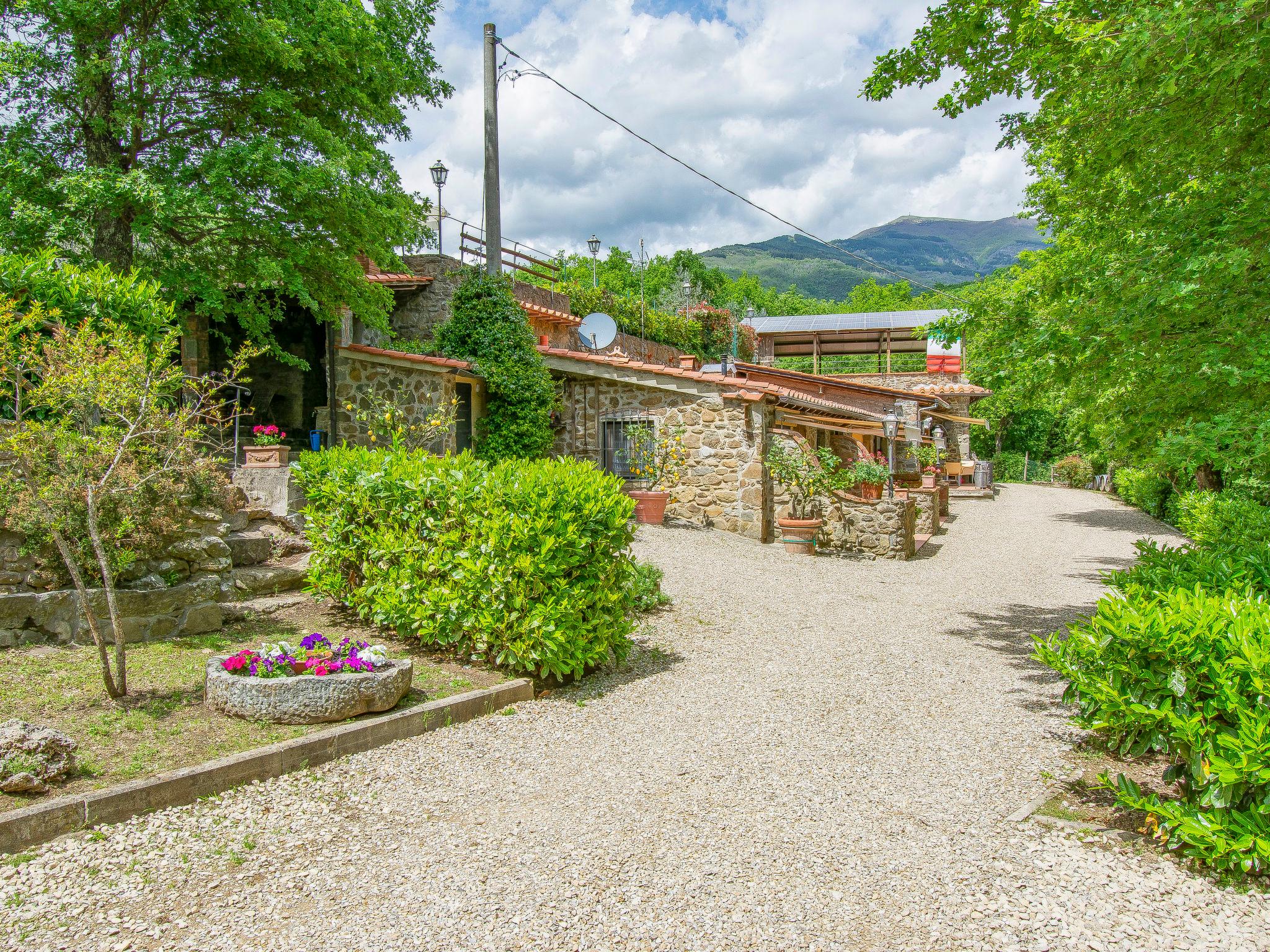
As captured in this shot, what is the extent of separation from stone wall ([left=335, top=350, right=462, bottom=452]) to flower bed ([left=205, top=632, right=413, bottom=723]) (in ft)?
30.5

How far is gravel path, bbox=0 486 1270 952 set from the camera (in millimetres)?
3062

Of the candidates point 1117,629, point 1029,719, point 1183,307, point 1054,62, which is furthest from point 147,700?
point 1054,62

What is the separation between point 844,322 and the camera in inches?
1347

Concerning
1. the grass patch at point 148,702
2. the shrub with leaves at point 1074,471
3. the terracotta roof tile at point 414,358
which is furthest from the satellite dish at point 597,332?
the shrub with leaves at point 1074,471

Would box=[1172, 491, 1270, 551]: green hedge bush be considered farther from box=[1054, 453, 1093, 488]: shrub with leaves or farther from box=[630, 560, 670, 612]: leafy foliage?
box=[1054, 453, 1093, 488]: shrub with leaves

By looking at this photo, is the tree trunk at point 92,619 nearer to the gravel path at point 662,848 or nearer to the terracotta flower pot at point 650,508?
the gravel path at point 662,848

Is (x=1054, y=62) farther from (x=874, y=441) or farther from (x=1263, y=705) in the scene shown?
(x=874, y=441)

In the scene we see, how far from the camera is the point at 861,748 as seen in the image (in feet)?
16.4

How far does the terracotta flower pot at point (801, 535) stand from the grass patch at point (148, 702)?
8163mm

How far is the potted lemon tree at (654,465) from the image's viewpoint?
1379 cm

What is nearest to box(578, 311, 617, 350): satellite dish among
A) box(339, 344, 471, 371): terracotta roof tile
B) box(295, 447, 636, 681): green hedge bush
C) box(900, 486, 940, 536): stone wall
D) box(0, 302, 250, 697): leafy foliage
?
box(339, 344, 471, 371): terracotta roof tile

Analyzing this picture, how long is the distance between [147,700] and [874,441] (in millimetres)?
22422

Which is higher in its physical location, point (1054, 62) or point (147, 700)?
point (1054, 62)

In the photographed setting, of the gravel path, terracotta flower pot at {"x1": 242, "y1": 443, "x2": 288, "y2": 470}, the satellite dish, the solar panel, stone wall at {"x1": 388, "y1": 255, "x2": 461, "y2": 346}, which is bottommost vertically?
the gravel path
